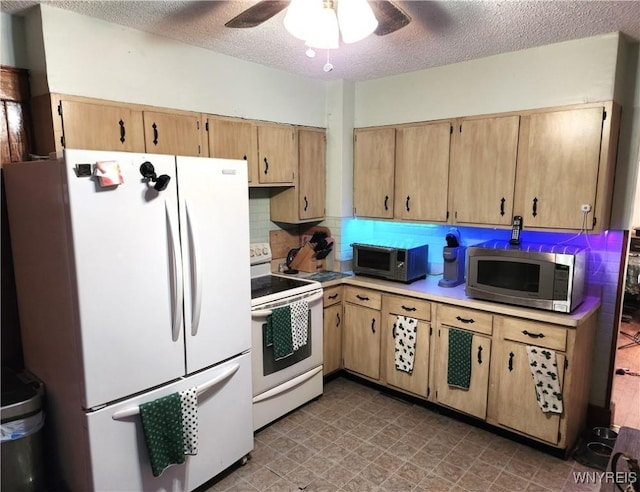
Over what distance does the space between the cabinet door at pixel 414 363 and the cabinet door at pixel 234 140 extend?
158 cm

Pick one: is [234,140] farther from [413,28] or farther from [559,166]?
[559,166]

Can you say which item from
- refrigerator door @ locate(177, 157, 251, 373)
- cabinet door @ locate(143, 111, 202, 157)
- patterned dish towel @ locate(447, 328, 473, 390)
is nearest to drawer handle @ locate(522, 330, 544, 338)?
patterned dish towel @ locate(447, 328, 473, 390)

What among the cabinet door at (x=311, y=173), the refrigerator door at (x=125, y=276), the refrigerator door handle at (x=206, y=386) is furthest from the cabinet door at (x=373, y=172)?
the refrigerator door at (x=125, y=276)

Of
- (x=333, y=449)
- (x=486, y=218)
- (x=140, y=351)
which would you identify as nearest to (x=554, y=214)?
(x=486, y=218)

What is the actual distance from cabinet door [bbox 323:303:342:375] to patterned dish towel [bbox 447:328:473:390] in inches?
38.0

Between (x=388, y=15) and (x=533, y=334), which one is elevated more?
(x=388, y=15)

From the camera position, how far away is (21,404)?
200 cm

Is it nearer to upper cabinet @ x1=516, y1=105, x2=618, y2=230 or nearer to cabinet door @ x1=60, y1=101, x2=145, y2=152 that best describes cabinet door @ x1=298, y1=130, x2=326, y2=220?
cabinet door @ x1=60, y1=101, x2=145, y2=152

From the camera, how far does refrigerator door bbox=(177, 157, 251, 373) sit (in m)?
2.14

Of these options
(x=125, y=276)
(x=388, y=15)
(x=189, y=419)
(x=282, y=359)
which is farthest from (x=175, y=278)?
(x=388, y=15)

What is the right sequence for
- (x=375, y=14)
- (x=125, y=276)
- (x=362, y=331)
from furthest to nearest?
(x=362, y=331) < (x=125, y=276) < (x=375, y=14)

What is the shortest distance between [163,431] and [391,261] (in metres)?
2.01

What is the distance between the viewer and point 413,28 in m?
2.41

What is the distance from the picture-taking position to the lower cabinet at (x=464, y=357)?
2812mm
